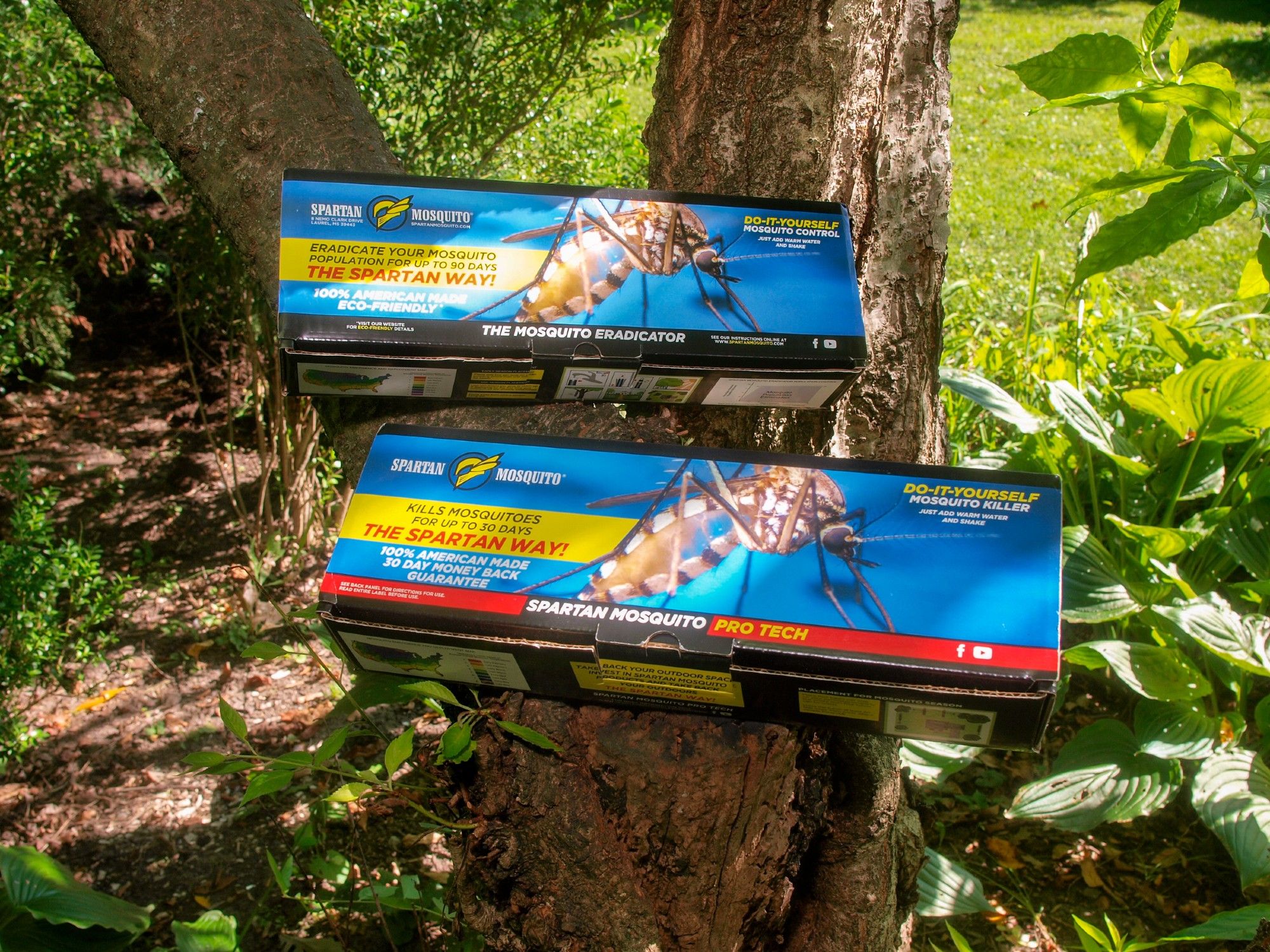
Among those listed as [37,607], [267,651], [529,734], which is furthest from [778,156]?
[37,607]

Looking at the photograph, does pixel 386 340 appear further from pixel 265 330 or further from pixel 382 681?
pixel 265 330

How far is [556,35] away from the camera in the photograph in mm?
3102

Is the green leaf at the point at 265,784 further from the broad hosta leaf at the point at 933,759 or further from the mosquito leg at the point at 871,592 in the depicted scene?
the broad hosta leaf at the point at 933,759

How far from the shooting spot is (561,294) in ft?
5.17

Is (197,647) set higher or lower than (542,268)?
lower

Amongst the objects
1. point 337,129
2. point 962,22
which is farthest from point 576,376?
point 962,22

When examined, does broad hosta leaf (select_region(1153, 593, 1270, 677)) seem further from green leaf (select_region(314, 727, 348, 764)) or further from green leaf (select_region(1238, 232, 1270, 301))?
green leaf (select_region(314, 727, 348, 764))

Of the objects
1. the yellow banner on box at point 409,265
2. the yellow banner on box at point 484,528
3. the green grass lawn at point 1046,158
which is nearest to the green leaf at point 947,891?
the yellow banner on box at point 484,528

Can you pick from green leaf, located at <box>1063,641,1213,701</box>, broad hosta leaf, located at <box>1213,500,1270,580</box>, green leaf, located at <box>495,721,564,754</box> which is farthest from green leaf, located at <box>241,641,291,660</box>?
broad hosta leaf, located at <box>1213,500,1270,580</box>

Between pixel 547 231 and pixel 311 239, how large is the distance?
40 centimetres

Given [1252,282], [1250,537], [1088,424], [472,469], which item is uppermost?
[1252,282]

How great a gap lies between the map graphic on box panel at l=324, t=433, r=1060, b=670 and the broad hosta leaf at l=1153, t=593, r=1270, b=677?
88 cm

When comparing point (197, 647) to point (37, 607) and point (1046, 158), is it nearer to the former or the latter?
point (37, 607)

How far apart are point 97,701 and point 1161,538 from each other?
9.44 feet
